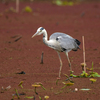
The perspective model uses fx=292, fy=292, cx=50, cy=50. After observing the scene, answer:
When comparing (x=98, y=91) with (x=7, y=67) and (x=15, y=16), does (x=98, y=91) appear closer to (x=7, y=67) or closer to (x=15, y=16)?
(x=7, y=67)

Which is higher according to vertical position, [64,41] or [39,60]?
[64,41]

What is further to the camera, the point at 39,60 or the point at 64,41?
the point at 39,60

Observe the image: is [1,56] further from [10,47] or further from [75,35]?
[75,35]

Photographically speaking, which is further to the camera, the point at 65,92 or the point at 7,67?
the point at 7,67

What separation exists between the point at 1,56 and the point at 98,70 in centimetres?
376

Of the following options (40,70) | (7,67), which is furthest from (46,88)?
(7,67)

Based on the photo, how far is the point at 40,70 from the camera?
28.6ft

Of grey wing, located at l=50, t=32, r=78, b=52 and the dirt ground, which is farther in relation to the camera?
grey wing, located at l=50, t=32, r=78, b=52

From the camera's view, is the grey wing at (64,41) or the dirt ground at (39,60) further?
the grey wing at (64,41)

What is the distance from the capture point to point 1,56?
1058 cm

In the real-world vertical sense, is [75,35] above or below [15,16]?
below

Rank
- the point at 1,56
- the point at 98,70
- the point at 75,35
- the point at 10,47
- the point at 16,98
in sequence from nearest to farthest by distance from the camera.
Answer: the point at 16,98
the point at 98,70
the point at 1,56
the point at 10,47
the point at 75,35

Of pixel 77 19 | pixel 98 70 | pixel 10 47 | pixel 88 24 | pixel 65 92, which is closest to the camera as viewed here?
pixel 65 92

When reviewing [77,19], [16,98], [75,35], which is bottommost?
[16,98]
